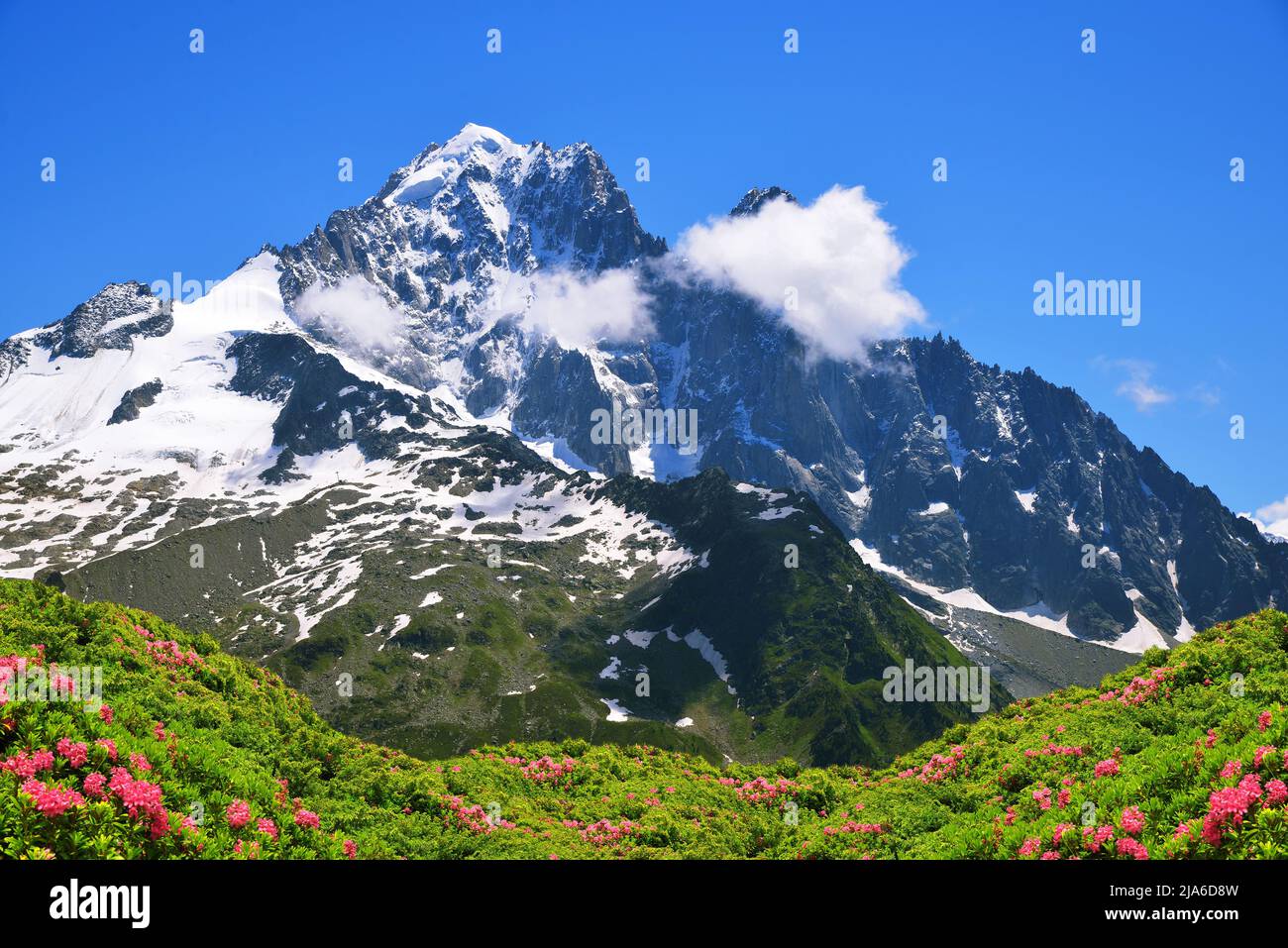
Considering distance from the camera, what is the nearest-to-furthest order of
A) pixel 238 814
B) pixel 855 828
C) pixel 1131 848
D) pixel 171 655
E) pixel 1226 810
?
pixel 1226 810 < pixel 1131 848 < pixel 238 814 < pixel 855 828 < pixel 171 655

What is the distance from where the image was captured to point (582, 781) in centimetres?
3919

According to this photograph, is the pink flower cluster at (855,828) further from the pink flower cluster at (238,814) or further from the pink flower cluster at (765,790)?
the pink flower cluster at (238,814)

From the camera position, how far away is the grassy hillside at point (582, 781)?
61.5ft

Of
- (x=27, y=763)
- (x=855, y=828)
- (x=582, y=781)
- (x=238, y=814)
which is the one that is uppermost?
(x=27, y=763)

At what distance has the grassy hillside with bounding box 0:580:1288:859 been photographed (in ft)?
61.5

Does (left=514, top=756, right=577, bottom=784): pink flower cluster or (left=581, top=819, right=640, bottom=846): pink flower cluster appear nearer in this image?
(left=581, top=819, right=640, bottom=846): pink flower cluster

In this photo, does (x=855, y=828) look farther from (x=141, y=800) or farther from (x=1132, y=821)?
(x=141, y=800)

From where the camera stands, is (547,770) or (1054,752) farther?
(547,770)

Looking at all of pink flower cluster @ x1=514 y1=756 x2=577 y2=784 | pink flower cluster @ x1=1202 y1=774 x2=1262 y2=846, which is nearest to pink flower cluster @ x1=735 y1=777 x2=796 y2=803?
pink flower cluster @ x1=514 y1=756 x2=577 y2=784

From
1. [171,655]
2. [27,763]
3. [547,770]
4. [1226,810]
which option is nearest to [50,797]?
[27,763]

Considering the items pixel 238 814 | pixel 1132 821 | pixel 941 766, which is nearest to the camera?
pixel 1132 821

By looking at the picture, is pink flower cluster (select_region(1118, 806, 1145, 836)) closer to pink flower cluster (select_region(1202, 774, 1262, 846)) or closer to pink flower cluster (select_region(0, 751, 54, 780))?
pink flower cluster (select_region(1202, 774, 1262, 846))

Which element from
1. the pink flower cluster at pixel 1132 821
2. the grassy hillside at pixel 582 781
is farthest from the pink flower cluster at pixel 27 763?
the pink flower cluster at pixel 1132 821

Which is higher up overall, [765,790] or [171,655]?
[171,655]
